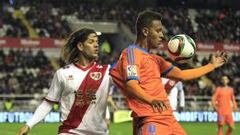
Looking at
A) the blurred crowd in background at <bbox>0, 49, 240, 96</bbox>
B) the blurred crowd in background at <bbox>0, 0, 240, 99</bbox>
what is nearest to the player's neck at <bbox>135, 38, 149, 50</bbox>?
the blurred crowd in background at <bbox>0, 0, 240, 99</bbox>

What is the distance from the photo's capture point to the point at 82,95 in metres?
5.74

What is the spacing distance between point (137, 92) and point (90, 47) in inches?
26.7

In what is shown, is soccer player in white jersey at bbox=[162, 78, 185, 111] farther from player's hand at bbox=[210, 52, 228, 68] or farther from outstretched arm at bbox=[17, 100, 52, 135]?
outstretched arm at bbox=[17, 100, 52, 135]

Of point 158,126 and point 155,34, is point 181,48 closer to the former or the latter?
point 155,34

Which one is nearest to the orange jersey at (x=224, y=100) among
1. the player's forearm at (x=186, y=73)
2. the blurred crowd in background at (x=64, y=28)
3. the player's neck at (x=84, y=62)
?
the blurred crowd in background at (x=64, y=28)

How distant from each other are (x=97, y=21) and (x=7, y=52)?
22.4 feet

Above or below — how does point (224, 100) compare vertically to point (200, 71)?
below

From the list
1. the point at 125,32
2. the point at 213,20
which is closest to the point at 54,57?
the point at 125,32

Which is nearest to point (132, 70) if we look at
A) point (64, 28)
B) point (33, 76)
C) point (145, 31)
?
point (145, 31)

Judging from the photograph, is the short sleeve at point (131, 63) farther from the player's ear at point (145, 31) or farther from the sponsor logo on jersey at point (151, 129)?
the sponsor logo on jersey at point (151, 129)

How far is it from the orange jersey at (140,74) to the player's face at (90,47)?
274mm

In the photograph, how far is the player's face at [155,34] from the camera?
5.96 meters

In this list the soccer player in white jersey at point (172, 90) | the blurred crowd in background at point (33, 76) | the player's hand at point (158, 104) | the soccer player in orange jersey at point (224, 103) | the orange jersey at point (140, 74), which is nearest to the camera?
the player's hand at point (158, 104)

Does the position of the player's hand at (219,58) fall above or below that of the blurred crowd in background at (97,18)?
below
